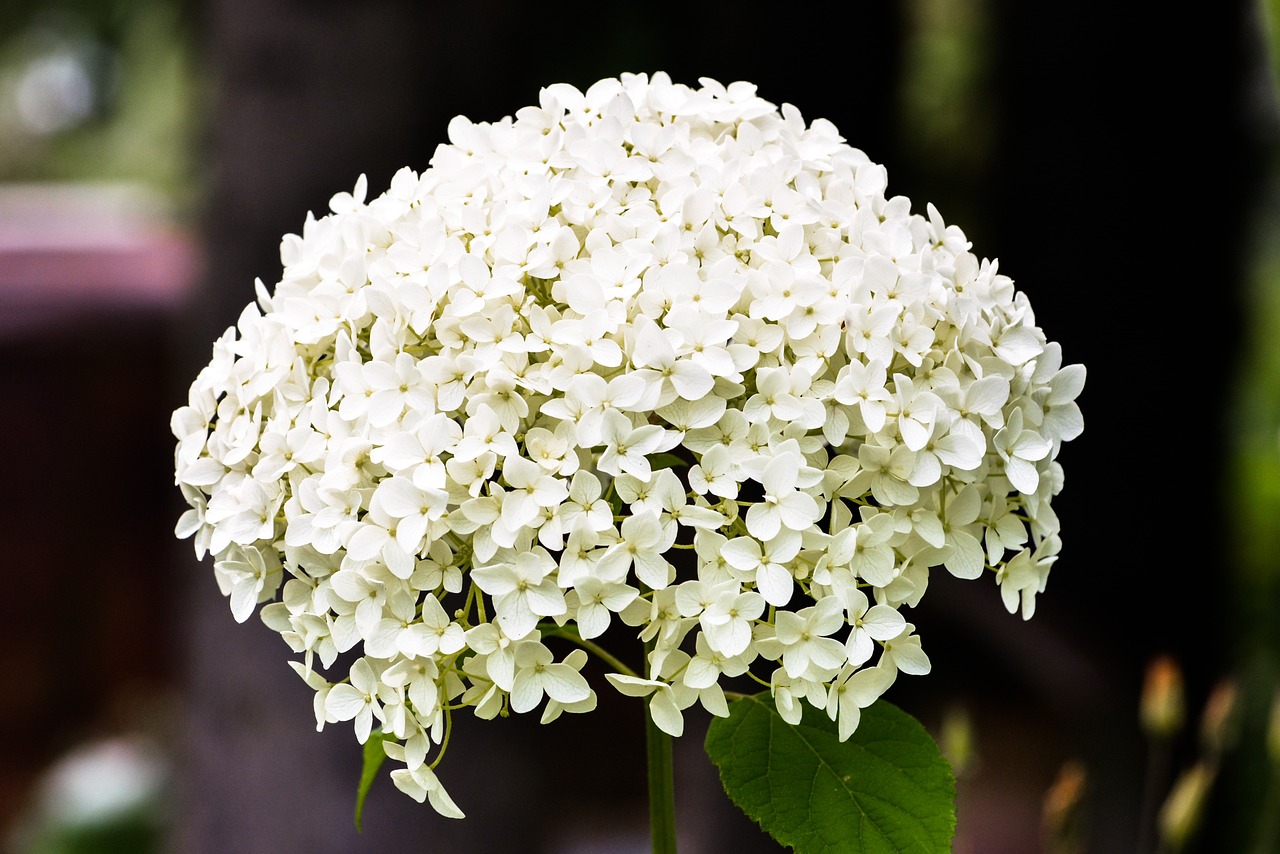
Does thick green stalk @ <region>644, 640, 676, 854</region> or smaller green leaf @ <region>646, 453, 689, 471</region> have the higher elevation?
smaller green leaf @ <region>646, 453, 689, 471</region>

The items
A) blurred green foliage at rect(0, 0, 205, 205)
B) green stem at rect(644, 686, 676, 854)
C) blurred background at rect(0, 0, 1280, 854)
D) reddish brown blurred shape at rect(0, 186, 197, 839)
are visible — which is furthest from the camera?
blurred green foliage at rect(0, 0, 205, 205)

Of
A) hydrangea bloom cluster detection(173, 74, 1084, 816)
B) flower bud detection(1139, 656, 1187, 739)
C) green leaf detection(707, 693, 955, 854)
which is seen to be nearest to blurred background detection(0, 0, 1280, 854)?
flower bud detection(1139, 656, 1187, 739)

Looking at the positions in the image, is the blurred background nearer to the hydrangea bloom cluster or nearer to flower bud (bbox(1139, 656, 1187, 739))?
flower bud (bbox(1139, 656, 1187, 739))

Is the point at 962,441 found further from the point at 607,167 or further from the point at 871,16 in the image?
the point at 871,16

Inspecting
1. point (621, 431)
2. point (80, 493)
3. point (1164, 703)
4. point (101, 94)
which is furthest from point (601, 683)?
point (101, 94)

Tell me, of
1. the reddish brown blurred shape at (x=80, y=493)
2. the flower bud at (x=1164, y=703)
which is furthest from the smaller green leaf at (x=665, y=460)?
the reddish brown blurred shape at (x=80, y=493)

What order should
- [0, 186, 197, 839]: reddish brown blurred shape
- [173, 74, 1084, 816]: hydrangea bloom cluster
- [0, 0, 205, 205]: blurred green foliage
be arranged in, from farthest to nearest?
[0, 0, 205, 205]: blurred green foliage < [0, 186, 197, 839]: reddish brown blurred shape < [173, 74, 1084, 816]: hydrangea bloom cluster

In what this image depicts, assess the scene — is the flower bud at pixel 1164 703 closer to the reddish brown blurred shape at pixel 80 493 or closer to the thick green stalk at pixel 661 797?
the thick green stalk at pixel 661 797
